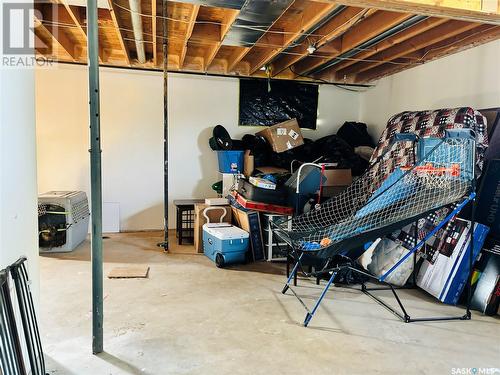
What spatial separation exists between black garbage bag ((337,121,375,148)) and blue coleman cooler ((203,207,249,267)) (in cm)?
257

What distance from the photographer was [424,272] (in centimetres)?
329

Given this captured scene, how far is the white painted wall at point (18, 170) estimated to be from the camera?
1574mm

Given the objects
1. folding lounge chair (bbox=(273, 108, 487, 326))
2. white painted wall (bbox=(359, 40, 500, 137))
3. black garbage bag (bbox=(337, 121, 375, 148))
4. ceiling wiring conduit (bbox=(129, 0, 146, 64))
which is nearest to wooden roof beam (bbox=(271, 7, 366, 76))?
folding lounge chair (bbox=(273, 108, 487, 326))

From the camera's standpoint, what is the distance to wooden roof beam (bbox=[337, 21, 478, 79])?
11.4 feet

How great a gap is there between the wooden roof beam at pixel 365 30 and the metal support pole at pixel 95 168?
2.66 m

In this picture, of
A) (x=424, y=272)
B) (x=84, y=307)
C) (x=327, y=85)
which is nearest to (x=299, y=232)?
(x=424, y=272)

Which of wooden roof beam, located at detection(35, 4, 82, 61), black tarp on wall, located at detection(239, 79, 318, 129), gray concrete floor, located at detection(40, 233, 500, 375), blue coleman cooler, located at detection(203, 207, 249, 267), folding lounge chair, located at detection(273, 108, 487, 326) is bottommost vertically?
gray concrete floor, located at detection(40, 233, 500, 375)

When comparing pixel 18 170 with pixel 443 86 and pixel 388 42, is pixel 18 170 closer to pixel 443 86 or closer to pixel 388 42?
pixel 388 42

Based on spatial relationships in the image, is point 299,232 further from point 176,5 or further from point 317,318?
point 176,5

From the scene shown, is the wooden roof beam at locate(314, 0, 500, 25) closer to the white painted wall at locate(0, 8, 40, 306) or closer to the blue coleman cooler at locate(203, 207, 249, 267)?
the white painted wall at locate(0, 8, 40, 306)

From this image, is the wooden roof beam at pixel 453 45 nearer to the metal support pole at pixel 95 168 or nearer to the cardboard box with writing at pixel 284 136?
the cardboard box with writing at pixel 284 136

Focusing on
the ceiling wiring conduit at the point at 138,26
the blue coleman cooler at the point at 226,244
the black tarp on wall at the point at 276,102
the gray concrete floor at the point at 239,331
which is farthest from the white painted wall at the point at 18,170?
the black tarp on wall at the point at 276,102

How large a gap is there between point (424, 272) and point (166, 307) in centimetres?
238

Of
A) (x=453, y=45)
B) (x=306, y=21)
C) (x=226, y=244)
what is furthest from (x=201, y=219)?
(x=453, y=45)
